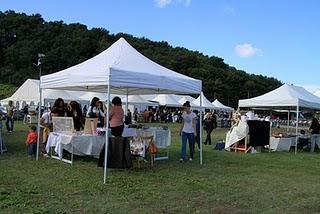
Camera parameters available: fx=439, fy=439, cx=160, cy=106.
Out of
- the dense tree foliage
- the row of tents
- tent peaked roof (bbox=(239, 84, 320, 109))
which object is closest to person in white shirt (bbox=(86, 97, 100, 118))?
tent peaked roof (bbox=(239, 84, 320, 109))

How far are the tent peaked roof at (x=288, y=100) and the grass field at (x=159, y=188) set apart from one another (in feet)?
18.9

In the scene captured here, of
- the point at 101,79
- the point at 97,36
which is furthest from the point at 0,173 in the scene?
the point at 97,36

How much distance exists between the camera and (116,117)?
31.3ft

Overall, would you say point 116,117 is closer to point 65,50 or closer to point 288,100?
point 288,100

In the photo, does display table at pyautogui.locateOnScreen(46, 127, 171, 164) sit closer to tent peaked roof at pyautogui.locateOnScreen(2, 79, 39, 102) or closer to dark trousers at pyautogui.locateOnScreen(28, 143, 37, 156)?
dark trousers at pyautogui.locateOnScreen(28, 143, 37, 156)

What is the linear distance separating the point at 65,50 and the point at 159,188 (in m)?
63.8

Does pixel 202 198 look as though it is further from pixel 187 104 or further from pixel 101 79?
pixel 187 104

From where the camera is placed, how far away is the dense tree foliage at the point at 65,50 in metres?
69.8

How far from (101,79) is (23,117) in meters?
28.5

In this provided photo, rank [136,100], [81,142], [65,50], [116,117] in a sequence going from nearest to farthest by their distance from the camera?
[116,117], [81,142], [136,100], [65,50]

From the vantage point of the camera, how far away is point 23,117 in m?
35.5

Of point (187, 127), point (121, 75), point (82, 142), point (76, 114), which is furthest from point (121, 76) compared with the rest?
point (76, 114)

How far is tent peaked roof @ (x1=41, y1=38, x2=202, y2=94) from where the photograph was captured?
29.1 feet

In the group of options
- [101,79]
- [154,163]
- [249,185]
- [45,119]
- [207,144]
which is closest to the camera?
[249,185]
